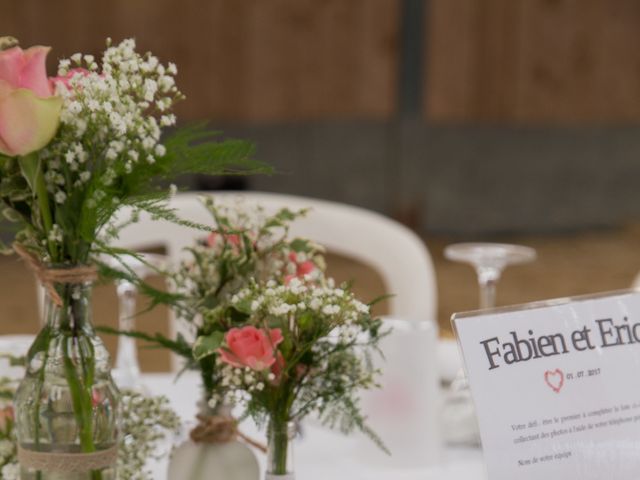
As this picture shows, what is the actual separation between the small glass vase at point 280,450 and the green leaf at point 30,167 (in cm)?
29

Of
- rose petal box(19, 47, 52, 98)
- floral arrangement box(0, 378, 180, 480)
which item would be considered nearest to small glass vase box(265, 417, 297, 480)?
floral arrangement box(0, 378, 180, 480)

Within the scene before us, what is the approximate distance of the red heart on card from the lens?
1.00 m

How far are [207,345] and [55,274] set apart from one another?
142 mm

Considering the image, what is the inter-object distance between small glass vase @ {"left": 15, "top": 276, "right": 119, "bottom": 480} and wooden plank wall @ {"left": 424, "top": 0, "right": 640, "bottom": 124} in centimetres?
595

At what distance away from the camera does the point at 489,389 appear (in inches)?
38.2

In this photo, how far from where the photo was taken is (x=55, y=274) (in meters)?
0.98

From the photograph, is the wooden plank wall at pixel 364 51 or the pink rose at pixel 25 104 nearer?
the pink rose at pixel 25 104

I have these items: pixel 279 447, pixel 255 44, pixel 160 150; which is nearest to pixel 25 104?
pixel 160 150

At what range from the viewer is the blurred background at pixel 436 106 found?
6172mm

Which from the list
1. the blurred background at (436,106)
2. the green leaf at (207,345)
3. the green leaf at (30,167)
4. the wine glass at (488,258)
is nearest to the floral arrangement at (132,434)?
the green leaf at (207,345)

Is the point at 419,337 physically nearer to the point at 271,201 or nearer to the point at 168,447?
the point at 168,447

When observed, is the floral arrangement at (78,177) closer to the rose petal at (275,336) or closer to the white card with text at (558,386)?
the rose petal at (275,336)

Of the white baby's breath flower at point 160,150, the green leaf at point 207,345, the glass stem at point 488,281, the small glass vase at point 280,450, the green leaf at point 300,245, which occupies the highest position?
the white baby's breath flower at point 160,150

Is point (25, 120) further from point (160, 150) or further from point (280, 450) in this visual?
point (280, 450)
